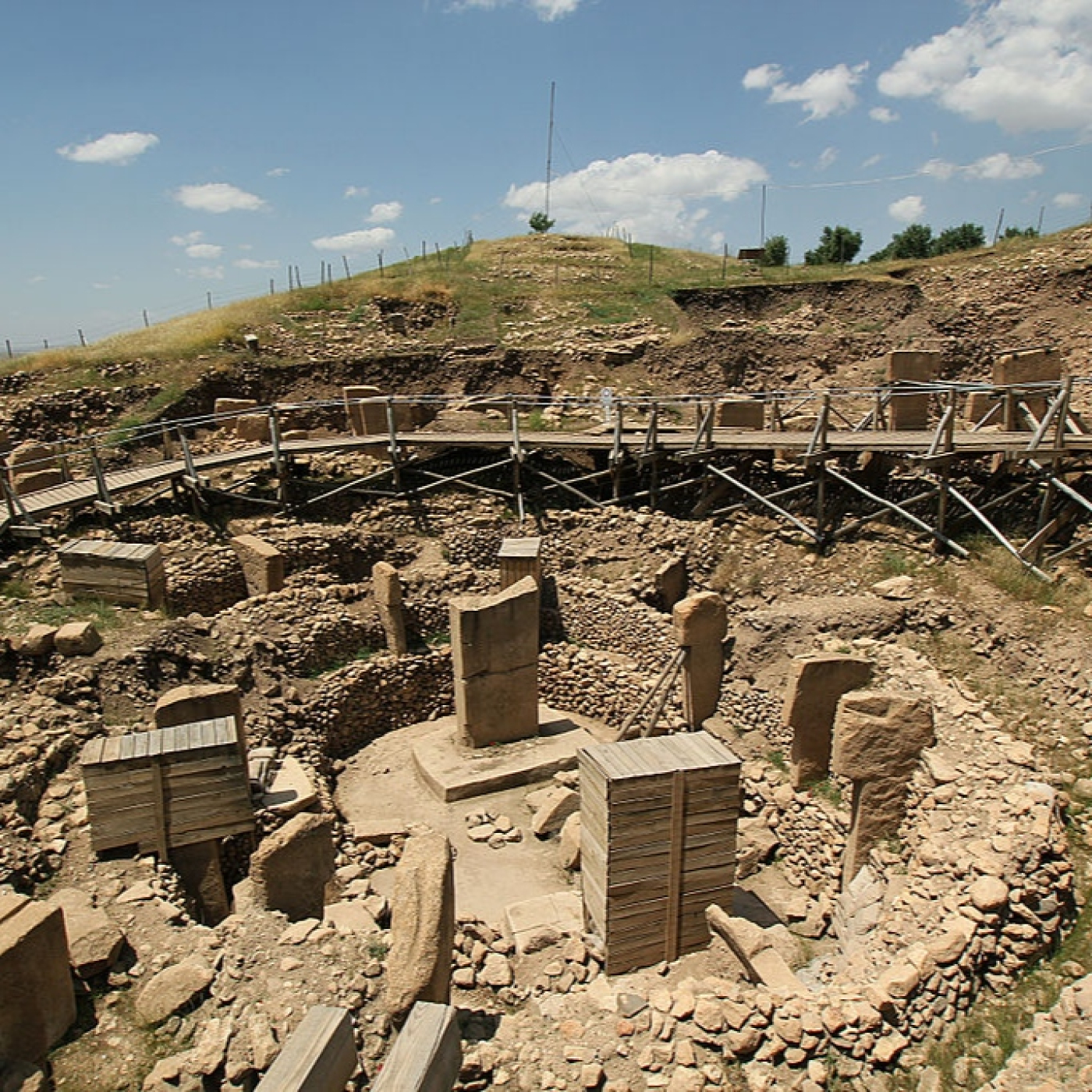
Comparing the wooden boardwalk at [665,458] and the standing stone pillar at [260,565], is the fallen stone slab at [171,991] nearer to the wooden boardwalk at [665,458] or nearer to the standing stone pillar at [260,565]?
the standing stone pillar at [260,565]

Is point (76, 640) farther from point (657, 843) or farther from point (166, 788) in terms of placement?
point (657, 843)

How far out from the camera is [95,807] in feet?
23.1

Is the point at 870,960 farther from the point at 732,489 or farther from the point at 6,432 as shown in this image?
the point at 6,432

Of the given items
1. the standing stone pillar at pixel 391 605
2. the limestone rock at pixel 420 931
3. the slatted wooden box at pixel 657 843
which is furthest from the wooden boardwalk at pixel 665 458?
the limestone rock at pixel 420 931

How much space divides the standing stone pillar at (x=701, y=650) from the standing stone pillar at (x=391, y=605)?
174 inches

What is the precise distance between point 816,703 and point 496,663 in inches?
174

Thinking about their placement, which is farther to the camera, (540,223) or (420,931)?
(540,223)

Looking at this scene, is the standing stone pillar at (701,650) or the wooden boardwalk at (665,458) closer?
the standing stone pillar at (701,650)

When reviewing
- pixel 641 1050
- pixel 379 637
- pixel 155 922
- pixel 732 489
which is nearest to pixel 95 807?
pixel 155 922

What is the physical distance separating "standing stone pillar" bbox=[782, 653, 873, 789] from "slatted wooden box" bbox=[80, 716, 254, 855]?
6173mm

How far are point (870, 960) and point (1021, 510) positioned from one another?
28.5 ft

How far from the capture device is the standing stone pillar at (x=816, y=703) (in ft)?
30.9

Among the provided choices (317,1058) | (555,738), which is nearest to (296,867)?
(317,1058)

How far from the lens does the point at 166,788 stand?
718cm
